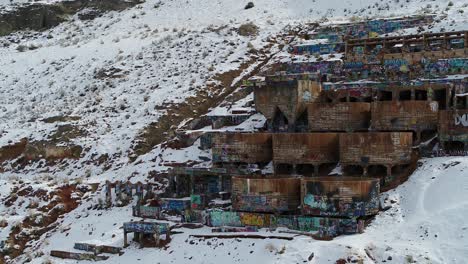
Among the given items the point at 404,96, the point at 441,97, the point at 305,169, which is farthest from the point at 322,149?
the point at 404,96

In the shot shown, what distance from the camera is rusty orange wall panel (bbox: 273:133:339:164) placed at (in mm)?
25953

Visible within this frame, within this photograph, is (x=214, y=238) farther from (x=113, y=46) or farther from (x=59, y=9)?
(x=59, y=9)

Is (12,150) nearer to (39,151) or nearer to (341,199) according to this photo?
(39,151)

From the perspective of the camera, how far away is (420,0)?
160 ft

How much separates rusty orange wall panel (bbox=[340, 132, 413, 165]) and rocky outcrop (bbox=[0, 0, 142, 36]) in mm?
41936

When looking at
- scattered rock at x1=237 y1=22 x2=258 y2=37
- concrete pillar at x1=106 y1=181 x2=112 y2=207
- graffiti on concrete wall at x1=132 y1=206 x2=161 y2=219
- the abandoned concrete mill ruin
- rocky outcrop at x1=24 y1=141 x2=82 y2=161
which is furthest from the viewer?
scattered rock at x1=237 y1=22 x2=258 y2=37

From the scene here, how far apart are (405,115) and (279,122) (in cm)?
667

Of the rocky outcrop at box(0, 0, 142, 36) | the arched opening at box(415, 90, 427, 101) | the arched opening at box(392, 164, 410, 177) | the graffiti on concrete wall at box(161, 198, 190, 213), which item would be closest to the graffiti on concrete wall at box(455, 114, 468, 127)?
the arched opening at box(392, 164, 410, 177)

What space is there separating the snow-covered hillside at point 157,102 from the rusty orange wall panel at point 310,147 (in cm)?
370

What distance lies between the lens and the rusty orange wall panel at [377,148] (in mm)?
24375

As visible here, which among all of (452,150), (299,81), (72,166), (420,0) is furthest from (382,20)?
(72,166)

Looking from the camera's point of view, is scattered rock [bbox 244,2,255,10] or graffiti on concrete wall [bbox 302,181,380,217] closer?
graffiti on concrete wall [bbox 302,181,380,217]

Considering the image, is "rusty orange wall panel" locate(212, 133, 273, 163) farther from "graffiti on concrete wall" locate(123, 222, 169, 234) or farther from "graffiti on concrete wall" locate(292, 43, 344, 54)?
"graffiti on concrete wall" locate(292, 43, 344, 54)

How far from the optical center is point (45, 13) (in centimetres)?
6088
